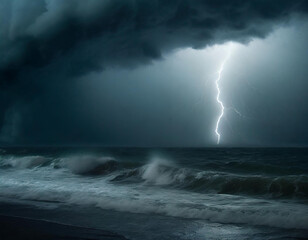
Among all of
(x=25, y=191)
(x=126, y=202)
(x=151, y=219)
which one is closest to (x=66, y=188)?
(x=25, y=191)

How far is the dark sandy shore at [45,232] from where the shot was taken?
6598 mm

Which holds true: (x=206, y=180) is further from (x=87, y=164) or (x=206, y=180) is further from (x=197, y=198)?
(x=87, y=164)

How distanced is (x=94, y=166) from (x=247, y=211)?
608 inches

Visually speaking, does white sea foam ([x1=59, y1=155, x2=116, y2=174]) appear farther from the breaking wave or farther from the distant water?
the distant water

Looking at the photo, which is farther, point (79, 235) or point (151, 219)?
point (151, 219)

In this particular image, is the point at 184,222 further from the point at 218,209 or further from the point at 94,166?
the point at 94,166

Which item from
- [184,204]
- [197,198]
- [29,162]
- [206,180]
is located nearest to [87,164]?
[29,162]

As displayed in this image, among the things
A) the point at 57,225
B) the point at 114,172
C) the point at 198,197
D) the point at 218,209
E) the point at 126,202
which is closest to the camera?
the point at 57,225

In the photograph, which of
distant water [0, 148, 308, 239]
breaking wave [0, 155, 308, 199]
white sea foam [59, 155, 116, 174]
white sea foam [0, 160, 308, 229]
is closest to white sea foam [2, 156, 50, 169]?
white sea foam [59, 155, 116, 174]

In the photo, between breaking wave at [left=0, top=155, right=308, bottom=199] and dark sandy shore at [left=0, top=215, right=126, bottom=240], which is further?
breaking wave at [left=0, top=155, right=308, bottom=199]

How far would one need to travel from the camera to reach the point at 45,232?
704cm

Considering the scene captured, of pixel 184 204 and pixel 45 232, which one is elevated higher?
pixel 184 204

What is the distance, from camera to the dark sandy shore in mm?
6598

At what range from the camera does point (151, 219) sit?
326 inches
